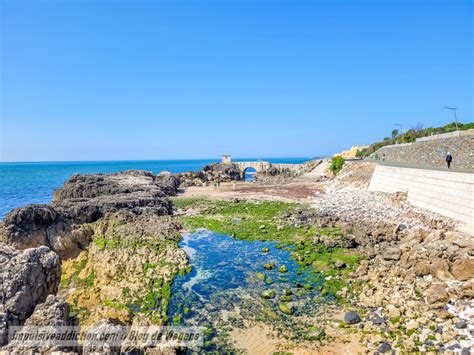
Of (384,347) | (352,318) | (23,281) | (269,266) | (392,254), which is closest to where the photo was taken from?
(23,281)

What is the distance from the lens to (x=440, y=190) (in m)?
22.2

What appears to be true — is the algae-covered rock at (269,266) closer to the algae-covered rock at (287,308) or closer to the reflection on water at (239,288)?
the reflection on water at (239,288)

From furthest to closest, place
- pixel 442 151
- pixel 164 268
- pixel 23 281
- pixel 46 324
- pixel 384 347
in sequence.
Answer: pixel 442 151 < pixel 164 268 < pixel 384 347 < pixel 23 281 < pixel 46 324

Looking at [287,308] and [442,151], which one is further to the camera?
[442,151]

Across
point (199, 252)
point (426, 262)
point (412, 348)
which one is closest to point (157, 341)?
point (412, 348)

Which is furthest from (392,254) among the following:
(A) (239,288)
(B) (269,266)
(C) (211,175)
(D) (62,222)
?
(C) (211,175)

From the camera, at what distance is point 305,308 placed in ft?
43.2

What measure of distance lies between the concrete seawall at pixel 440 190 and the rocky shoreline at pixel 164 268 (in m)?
0.91

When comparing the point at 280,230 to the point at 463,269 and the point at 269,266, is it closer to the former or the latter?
the point at 269,266

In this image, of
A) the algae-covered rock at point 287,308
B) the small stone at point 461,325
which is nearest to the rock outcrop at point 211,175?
the algae-covered rock at point 287,308

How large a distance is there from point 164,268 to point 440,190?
19.2 m

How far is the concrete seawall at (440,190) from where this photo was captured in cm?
1845

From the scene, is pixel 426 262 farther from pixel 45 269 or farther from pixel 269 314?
pixel 45 269

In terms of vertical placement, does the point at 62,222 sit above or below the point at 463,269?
above
